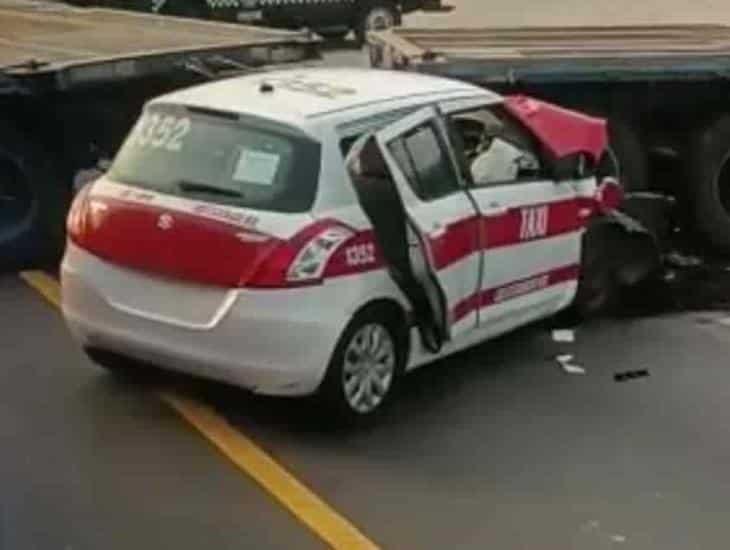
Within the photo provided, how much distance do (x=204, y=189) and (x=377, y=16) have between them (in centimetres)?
1671

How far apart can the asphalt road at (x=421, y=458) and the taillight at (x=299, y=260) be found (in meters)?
0.78

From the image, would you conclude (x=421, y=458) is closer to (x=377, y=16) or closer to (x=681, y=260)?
(x=681, y=260)

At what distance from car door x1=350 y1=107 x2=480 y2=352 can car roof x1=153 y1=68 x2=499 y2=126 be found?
21 cm

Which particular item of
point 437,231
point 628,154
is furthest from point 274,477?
point 628,154

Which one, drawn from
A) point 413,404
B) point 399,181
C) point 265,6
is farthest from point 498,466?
point 265,6

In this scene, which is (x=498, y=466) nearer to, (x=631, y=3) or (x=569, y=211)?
(x=569, y=211)

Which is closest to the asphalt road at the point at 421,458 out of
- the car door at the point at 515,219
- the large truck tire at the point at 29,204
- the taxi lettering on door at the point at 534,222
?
the car door at the point at 515,219

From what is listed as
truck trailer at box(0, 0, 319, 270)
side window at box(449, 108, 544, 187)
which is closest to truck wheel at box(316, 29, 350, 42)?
truck trailer at box(0, 0, 319, 270)

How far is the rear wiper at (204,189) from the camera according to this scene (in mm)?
6984

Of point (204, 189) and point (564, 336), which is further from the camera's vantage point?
point (564, 336)

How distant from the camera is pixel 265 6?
862 inches

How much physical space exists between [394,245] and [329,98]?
876mm

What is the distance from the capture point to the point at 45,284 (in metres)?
9.73

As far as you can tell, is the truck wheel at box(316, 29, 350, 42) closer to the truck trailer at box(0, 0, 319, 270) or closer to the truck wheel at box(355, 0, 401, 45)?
the truck wheel at box(355, 0, 401, 45)
